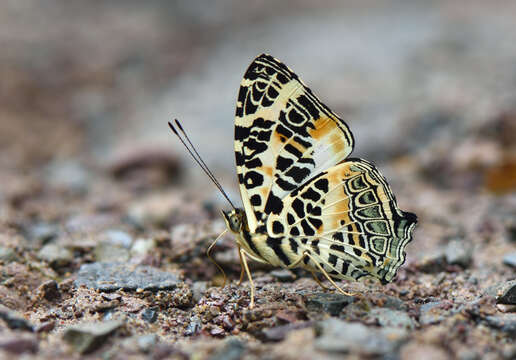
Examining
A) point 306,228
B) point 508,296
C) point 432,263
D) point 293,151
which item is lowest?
point 508,296

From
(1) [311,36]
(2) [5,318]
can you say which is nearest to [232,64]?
(1) [311,36]

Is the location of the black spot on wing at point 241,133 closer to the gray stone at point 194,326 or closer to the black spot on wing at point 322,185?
the black spot on wing at point 322,185

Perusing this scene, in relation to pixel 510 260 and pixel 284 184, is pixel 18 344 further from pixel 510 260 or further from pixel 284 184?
pixel 510 260

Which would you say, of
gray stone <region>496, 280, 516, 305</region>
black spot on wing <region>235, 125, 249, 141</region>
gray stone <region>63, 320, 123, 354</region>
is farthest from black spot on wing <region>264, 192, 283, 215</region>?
gray stone <region>496, 280, 516, 305</region>

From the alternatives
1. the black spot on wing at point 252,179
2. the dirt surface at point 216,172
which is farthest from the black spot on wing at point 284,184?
the dirt surface at point 216,172

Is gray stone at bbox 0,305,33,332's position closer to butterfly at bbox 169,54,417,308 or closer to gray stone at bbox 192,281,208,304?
gray stone at bbox 192,281,208,304

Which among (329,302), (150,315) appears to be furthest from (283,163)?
(150,315)
